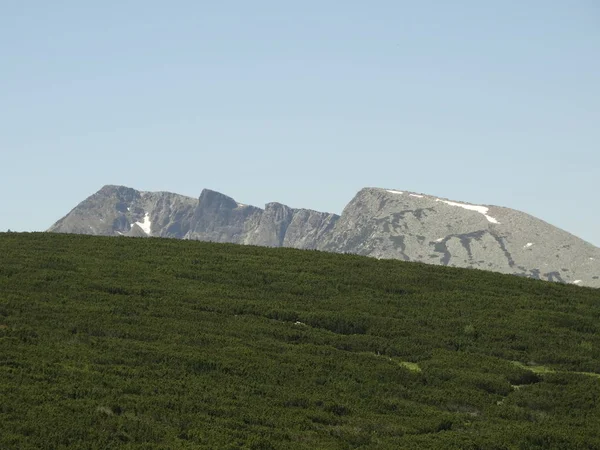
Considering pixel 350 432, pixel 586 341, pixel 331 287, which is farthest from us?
pixel 331 287

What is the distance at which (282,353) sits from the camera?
37594 mm

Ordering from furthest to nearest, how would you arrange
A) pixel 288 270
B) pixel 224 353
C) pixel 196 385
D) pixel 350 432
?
pixel 288 270, pixel 224 353, pixel 196 385, pixel 350 432

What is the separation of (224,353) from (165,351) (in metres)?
2.41

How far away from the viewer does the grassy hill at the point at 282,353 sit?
91.5 feet

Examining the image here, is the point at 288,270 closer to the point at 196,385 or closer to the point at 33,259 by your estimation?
the point at 33,259

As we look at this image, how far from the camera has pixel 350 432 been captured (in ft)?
93.0

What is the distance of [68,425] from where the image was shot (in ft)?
84.0

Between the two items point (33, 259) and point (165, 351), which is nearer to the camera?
point (165, 351)

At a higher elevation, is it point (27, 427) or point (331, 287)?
point (331, 287)

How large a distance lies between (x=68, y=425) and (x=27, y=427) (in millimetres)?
1110

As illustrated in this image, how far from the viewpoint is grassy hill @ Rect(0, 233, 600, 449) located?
91.5 ft

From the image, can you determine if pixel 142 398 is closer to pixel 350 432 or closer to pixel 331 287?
pixel 350 432

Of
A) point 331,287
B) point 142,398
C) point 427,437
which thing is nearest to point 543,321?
point 331,287

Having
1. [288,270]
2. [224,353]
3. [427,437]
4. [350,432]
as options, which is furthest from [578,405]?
[288,270]
